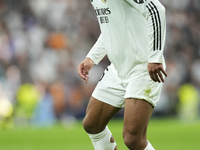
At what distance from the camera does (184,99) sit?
14.6m

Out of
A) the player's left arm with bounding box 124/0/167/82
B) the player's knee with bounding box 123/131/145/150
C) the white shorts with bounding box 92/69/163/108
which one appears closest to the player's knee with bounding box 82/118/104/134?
the white shorts with bounding box 92/69/163/108

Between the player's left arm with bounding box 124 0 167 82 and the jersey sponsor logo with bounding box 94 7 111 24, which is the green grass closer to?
the jersey sponsor logo with bounding box 94 7 111 24

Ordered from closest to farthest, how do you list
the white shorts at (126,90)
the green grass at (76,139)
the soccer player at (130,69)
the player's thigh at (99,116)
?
the soccer player at (130,69)
the white shorts at (126,90)
the player's thigh at (99,116)
the green grass at (76,139)

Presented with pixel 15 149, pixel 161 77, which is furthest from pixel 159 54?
pixel 15 149

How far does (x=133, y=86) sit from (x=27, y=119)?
928 cm

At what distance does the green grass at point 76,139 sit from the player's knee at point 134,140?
3369 millimetres

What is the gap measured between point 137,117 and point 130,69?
47 centimetres

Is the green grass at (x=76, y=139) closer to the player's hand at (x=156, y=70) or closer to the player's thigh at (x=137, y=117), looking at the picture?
the player's thigh at (x=137, y=117)

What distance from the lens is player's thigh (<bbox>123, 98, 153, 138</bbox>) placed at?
360cm

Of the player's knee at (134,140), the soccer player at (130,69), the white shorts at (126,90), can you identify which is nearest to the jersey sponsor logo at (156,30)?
the soccer player at (130,69)

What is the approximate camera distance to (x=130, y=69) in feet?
12.6

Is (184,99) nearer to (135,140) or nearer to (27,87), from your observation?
(27,87)

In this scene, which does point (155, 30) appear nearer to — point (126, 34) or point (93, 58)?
point (126, 34)

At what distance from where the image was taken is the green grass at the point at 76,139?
7.43 meters
